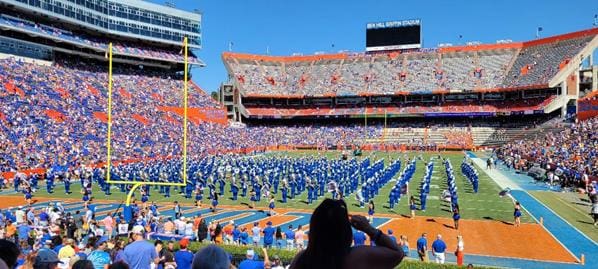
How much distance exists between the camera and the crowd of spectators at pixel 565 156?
2455 centimetres

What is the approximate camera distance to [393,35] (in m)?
68.6

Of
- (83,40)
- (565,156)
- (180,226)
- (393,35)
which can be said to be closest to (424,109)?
(393,35)

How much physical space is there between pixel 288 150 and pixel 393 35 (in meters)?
26.2

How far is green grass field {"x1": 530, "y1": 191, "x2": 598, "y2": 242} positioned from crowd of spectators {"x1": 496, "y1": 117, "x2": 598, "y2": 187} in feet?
4.83

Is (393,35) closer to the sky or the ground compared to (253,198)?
closer to the sky

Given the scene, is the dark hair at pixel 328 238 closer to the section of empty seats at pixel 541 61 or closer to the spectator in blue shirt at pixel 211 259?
the spectator in blue shirt at pixel 211 259

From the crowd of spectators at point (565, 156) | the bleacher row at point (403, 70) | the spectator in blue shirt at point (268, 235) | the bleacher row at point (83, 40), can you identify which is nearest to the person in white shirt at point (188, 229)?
the spectator in blue shirt at point (268, 235)

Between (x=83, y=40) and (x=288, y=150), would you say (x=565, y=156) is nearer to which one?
(x=288, y=150)

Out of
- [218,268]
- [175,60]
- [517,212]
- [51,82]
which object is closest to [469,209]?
[517,212]

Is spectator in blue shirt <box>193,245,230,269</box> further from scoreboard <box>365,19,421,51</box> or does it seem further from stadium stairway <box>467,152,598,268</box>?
scoreboard <box>365,19,421,51</box>

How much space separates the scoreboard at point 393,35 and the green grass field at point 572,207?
47.2 meters

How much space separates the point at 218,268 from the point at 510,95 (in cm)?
6119

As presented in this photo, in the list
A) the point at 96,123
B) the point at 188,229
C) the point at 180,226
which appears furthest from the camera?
the point at 96,123

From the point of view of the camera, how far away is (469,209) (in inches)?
747
